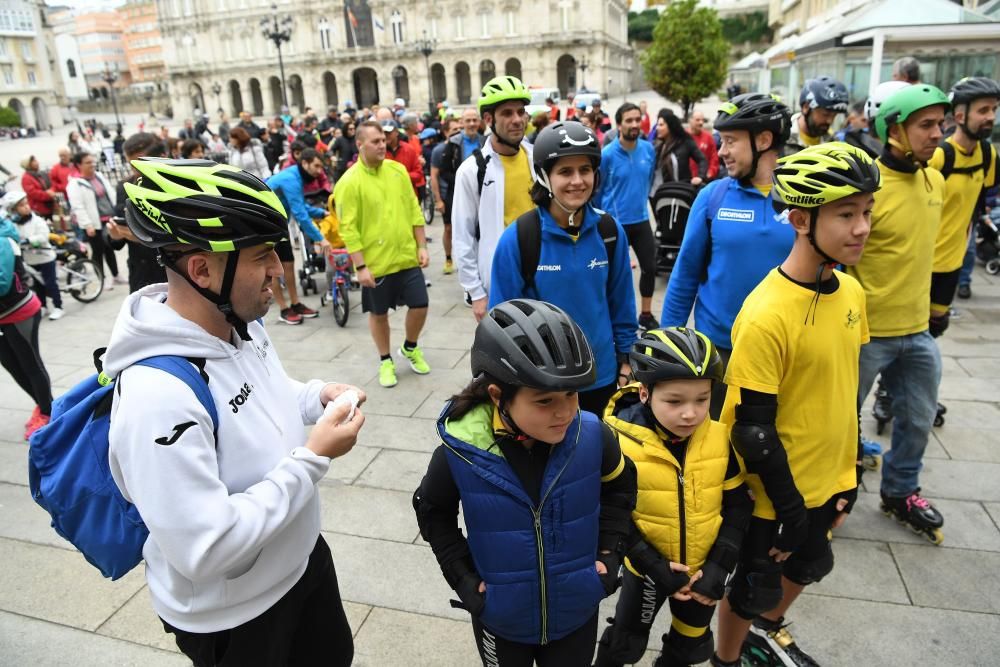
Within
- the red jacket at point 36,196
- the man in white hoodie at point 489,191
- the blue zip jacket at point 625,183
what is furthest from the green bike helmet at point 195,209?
the red jacket at point 36,196

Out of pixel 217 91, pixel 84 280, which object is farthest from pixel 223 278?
pixel 217 91

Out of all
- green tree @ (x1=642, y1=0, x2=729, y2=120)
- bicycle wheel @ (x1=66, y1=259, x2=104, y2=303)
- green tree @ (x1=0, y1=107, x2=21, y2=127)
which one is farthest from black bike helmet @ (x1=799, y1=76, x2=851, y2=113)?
green tree @ (x1=0, y1=107, x2=21, y2=127)

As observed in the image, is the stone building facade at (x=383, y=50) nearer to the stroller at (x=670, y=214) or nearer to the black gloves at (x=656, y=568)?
the stroller at (x=670, y=214)

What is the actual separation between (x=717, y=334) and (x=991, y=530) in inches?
79.3

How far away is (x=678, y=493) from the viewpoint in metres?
2.33

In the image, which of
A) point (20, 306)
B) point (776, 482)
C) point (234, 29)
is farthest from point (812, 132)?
point (234, 29)

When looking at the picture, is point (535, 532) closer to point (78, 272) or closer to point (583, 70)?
point (78, 272)

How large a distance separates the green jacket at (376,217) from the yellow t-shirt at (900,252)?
3.67 meters

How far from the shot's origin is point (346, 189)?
18.2 ft

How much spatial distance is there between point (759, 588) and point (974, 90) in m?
4.04

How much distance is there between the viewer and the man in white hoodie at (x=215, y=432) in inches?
59.1

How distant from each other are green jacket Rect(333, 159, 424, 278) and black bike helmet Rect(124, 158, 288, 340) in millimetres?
3885

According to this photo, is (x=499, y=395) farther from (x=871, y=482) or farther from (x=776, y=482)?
(x=871, y=482)

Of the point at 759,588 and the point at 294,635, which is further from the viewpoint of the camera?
the point at 759,588
